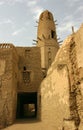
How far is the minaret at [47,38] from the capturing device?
30.2 meters

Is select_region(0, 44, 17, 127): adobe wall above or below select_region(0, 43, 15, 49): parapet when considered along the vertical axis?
below

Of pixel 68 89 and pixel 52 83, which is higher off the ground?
pixel 52 83

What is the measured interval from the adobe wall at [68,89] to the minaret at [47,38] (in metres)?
18.6

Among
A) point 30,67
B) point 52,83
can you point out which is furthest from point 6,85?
point 30,67

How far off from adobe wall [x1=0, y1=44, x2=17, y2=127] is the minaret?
14.4 meters

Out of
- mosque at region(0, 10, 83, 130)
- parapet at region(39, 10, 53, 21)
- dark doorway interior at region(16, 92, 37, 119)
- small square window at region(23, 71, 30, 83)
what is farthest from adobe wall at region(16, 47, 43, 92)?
parapet at region(39, 10, 53, 21)

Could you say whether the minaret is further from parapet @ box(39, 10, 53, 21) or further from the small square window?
the small square window

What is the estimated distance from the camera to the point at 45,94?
12.8 meters

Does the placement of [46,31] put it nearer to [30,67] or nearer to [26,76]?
[30,67]

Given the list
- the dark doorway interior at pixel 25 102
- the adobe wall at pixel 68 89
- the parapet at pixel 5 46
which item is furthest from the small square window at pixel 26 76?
the adobe wall at pixel 68 89

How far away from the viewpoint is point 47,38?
31.8 m

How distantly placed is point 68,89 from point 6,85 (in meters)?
6.69

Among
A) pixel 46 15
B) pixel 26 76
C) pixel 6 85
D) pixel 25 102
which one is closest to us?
pixel 6 85

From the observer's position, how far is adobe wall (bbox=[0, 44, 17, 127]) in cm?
1348
